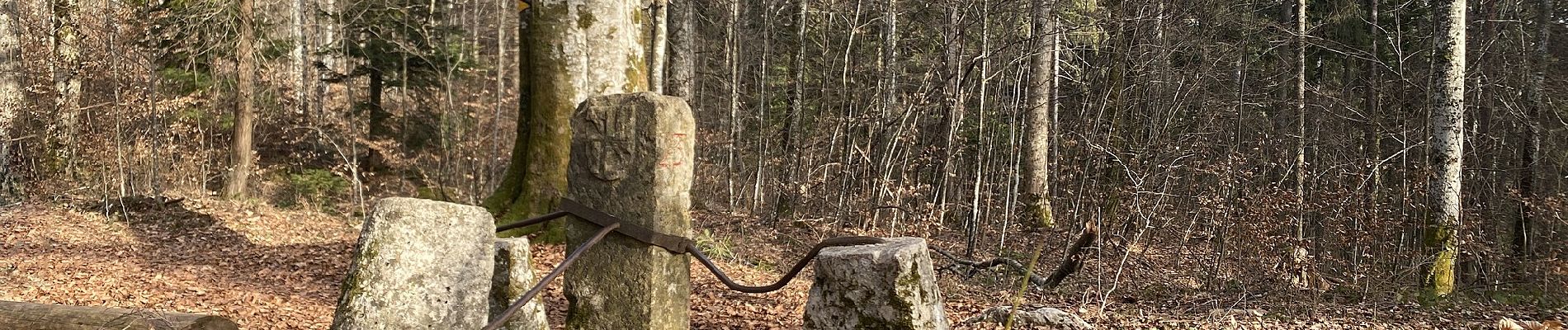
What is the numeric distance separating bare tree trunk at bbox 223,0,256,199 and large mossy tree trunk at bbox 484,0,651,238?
266 inches

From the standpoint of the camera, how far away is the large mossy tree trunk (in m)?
7.19

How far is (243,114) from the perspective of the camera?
12.7m

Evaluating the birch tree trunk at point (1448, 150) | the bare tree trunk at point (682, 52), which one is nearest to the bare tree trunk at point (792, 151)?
the bare tree trunk at point (682, 52)

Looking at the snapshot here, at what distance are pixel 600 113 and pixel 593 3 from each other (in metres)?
4.17

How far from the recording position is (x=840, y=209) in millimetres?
10273

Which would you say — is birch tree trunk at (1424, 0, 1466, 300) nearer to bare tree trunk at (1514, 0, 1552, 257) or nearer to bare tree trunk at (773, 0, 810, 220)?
bare tree trunk at (1514, 0, 1552, 257)

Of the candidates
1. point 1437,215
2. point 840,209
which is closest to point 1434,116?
point 1437,215

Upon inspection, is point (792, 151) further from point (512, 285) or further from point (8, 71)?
point (8, 71)

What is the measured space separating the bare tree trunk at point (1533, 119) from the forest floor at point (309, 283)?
3837mm

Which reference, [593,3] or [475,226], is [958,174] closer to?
[593,3]

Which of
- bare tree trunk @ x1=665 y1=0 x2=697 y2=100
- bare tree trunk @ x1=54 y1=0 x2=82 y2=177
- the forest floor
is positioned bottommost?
the forest floor

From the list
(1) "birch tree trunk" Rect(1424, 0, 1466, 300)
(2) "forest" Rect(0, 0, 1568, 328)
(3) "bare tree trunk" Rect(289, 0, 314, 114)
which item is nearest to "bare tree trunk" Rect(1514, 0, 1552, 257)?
(2) "forest" Rect(0, 0, 1568, 328)

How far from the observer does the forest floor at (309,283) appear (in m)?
6.07

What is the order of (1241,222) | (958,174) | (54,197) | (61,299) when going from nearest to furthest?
(61,299) → (1241,222) → (54,197) → (958,174)
